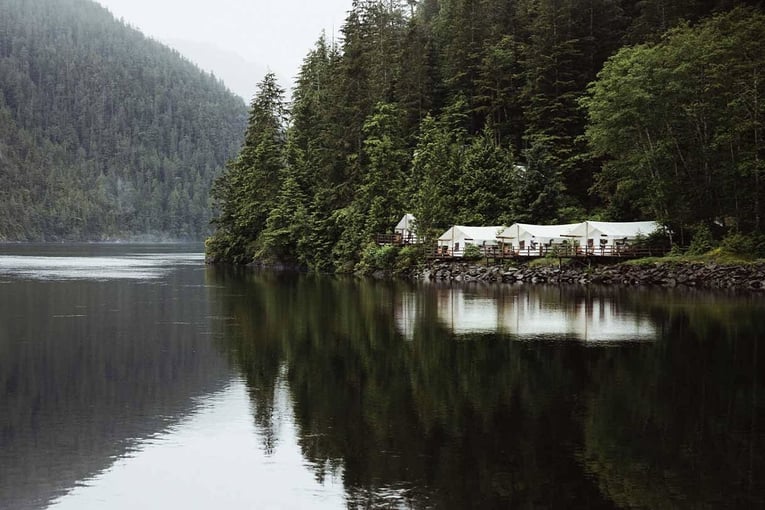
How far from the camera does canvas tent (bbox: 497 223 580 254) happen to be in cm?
7100

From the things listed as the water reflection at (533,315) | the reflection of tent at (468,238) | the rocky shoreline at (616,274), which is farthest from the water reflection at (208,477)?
the reflection of tent at (468,238)

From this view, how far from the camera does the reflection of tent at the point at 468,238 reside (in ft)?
241

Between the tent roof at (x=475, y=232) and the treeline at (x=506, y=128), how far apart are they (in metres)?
2.29

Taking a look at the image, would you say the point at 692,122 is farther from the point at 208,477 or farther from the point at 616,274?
the point at 208,477

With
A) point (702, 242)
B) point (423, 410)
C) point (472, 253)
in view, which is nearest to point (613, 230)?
point (702, 242)

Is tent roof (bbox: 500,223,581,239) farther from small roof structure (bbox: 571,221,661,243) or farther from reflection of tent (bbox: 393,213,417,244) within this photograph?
reflection of tent (bbox: 393,213,417,244)

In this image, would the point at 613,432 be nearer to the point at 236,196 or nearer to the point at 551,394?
the point at 551,394

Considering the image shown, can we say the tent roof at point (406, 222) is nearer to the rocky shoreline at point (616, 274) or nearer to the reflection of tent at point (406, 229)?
the reflection of tent at point (406, 229)

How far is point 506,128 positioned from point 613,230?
26.1m

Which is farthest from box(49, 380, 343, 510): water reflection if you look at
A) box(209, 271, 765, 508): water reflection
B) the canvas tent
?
the canvas tent

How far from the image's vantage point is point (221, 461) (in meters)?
14.6

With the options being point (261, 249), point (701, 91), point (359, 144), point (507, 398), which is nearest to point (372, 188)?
point (359, 144)

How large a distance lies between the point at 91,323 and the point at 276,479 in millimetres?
24303

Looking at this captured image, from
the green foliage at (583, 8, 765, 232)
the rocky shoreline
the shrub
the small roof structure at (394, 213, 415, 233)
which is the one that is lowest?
the rocky shoreline
